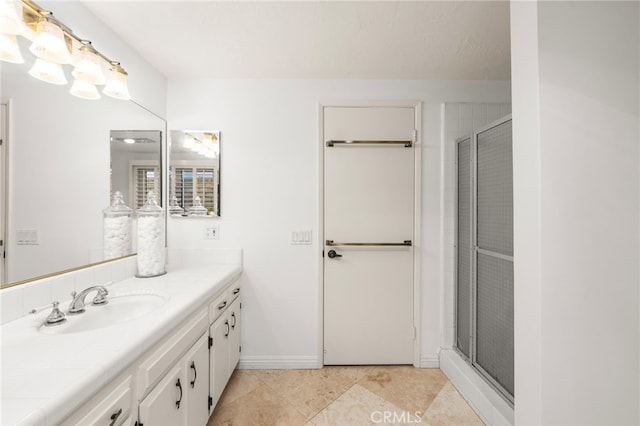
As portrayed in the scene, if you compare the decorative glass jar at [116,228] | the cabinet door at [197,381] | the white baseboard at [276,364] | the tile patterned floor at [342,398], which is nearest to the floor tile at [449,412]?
the tile patterned floor at [342,398]

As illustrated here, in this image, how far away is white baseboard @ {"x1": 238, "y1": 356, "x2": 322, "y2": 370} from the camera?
6.95 feet

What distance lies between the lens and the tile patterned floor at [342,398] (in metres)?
1.64

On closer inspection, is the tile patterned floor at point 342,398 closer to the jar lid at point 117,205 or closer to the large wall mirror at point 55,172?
the large wall mirror at point 55,172

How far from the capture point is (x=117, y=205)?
1604mm

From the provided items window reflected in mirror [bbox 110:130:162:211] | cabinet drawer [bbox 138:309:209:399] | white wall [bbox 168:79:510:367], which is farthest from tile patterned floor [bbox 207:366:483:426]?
window reflected in mirror [bbox 110:130:162:211]

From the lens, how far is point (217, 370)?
1.59m

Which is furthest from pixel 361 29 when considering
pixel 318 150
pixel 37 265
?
pixel 37 265

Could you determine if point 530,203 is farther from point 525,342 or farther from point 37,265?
point 37,265

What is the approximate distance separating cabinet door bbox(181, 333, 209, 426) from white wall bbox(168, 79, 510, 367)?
69 cm

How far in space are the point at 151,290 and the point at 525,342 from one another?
5.91ft

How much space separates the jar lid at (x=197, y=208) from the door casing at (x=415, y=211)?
92 centimetres

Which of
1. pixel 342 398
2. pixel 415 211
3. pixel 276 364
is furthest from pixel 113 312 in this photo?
pixel 415 211

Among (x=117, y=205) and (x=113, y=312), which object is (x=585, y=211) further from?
(x=117, y=205)

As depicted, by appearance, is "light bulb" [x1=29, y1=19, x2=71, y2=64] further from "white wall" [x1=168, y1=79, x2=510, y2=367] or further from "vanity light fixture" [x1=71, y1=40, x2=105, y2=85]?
"white wall" [x1=168, y1=79, x2=510, y2=367]
